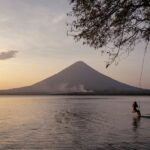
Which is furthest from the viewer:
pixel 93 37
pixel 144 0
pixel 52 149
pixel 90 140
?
pixel 90 140

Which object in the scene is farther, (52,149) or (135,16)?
(52,149)

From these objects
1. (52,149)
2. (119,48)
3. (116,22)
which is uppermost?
(116,22)

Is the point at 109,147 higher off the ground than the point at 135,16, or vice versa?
the point at 135,16

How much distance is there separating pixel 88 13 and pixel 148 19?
2429mm

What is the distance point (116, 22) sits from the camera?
1656 cm

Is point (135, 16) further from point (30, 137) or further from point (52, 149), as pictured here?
point (30, 137)

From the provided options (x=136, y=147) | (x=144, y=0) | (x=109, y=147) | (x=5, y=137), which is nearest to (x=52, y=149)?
(x=109, y=147)

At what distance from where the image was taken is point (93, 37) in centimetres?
1684

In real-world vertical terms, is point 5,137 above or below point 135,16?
below

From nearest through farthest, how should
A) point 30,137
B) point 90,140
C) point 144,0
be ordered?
point 144,0
point 90,140
point 30,137

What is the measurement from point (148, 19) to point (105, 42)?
1.96m

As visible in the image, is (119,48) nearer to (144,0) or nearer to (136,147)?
(144,0)

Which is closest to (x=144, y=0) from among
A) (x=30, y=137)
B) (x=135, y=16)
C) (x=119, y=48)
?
(x=135, y=16)

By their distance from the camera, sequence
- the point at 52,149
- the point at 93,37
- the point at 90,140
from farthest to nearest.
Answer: the point at 90,140
the point at 52,149
the point at 93,37
